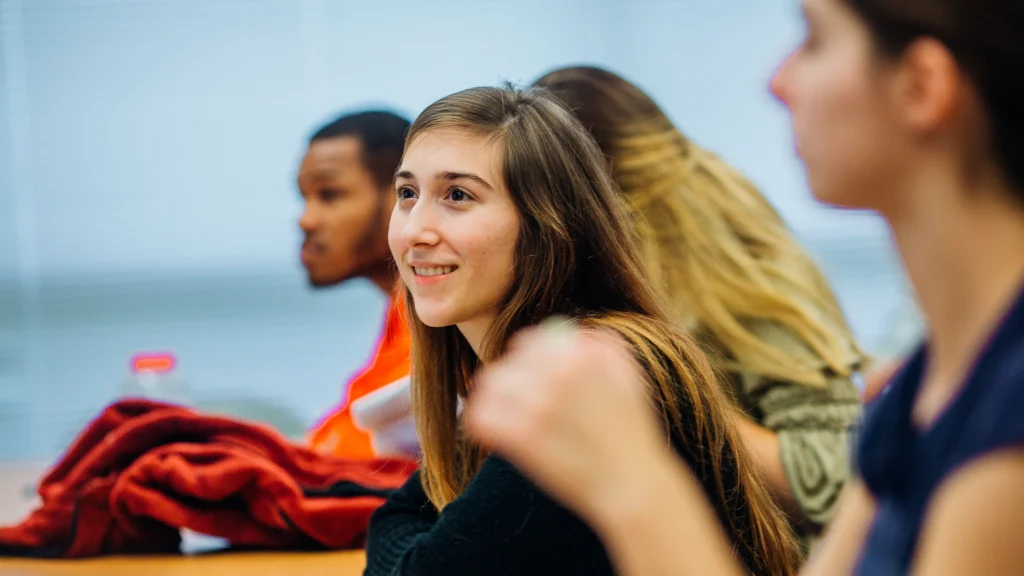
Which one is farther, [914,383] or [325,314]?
[325,314]

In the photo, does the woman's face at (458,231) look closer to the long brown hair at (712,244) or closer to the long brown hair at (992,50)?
the long brown hair at (712,244)

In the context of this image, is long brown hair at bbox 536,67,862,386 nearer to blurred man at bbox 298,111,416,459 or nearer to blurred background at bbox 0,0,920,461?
blurred man at bbox 298,111,416,459

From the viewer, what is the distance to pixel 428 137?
1.26 meters

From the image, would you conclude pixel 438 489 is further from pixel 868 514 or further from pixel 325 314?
pixel 325 314

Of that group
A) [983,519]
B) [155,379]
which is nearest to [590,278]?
[983,519]

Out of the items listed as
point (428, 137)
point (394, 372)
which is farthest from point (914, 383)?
point (394, 372)

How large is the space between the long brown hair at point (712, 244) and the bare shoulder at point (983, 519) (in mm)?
1214

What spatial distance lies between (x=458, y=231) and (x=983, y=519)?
0.77 m

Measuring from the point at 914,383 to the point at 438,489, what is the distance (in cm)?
79

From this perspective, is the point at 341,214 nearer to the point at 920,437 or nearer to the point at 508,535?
the point at 508,535

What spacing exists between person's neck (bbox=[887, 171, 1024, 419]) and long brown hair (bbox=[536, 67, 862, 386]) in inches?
45.2

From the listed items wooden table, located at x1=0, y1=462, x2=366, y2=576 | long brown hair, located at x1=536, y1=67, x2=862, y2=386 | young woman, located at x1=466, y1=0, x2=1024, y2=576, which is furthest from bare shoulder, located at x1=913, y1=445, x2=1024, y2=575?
long brown hair, located at x1=536, y1=67, x2=862, y2=386

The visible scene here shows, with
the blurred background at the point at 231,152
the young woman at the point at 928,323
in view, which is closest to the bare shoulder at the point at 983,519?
the young woman at the point at 928,323

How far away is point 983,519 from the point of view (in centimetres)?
50
